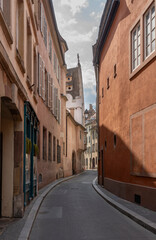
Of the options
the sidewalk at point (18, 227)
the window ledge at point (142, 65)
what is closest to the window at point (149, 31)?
the window ledge at point (142, 65)

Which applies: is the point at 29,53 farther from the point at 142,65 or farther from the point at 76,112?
the point at 76,112

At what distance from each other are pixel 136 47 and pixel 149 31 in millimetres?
1502

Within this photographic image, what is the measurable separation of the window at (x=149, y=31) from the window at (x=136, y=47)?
2.53 ft

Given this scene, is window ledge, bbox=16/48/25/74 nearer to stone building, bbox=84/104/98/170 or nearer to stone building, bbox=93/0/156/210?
stone building, bbox=93/0/156/210

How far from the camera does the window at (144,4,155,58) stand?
10.8 m

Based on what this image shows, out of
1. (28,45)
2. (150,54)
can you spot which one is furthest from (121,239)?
(28,45)

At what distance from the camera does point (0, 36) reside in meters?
6.67

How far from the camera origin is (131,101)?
12773mm

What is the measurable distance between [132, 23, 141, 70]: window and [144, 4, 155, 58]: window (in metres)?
0.77

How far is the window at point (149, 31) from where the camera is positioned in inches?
426

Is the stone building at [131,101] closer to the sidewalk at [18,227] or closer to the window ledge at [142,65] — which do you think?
the window ledge at [142,65]

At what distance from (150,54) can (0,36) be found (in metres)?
5.75

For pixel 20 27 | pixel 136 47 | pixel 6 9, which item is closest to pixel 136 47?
pixel 136 47

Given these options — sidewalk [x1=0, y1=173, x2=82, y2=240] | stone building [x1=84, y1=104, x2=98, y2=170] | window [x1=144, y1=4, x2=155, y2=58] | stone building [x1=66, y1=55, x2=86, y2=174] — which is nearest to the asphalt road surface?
sidewalk [x1=0, y1=173, x2=82, y2=240]
